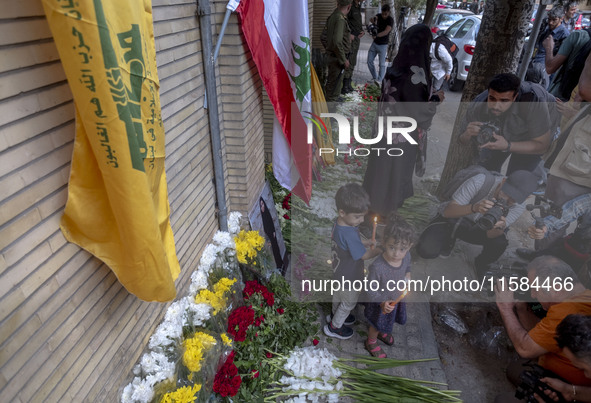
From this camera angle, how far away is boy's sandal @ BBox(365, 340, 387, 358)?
3297mm

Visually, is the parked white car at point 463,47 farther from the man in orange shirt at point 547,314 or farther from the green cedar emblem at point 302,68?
the man in orange shirt at point 547,314

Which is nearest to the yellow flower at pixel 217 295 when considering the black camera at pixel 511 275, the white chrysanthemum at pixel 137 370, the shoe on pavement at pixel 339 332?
the white chrysanthemum at pixel 137 370

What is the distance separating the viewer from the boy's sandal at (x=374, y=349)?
3297mm

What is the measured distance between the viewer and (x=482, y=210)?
3.53m

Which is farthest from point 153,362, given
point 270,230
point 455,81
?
point 455,81

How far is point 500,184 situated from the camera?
3.64m

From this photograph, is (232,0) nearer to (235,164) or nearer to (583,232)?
(235,164)

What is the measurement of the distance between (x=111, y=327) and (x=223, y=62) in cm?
215

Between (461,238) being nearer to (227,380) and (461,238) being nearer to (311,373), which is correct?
(311,373)

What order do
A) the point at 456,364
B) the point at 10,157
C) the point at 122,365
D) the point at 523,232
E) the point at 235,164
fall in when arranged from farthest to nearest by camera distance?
1. the point at 523,232
2. the point at 235,164
3. the point at 456,364
4. the point at 122,365
5. the point at 10,157

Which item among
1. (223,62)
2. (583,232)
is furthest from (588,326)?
(223,62)

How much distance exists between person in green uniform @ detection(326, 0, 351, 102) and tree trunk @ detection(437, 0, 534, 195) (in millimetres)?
2847

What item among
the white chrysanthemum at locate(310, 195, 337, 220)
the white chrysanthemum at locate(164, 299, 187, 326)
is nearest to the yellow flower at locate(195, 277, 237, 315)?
the white chrysanthemum at locate(164, 299, 187, 326)

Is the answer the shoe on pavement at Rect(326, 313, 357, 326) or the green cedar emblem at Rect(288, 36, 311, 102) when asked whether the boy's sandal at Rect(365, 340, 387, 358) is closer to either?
the shoe on pavement at Rect(326, 313, 357, 326)
